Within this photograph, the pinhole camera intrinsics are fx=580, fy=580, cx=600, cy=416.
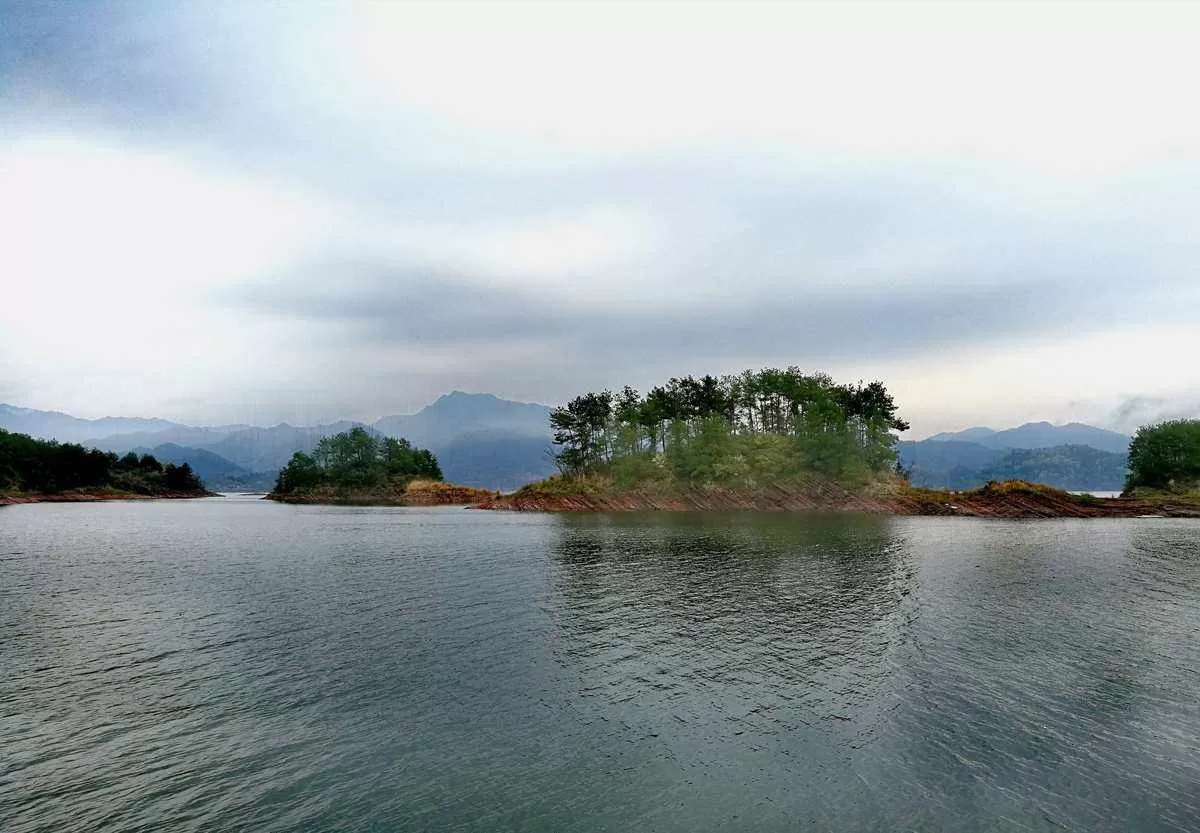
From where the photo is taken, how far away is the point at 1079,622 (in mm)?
39562

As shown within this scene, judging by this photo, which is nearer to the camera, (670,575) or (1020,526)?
(670,575)

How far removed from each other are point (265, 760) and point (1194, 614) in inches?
2313

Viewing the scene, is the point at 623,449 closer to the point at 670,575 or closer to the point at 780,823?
the point at 670,575

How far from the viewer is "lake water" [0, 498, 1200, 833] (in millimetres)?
18109

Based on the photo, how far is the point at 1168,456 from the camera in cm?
15012

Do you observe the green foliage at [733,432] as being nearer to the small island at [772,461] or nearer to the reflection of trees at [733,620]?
the small island at [772,461]

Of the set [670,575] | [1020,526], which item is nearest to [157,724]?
[670,575]

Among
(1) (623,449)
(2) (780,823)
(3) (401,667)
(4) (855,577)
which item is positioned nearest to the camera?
(2) (780,823)

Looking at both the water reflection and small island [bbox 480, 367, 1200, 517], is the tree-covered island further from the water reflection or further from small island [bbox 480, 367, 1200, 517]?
the water reflection

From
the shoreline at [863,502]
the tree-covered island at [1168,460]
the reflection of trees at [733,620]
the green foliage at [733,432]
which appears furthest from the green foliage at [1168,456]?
the reflection of trees at [733,620]

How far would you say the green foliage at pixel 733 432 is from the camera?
161 metres

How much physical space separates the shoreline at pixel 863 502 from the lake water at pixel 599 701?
95.4 meters

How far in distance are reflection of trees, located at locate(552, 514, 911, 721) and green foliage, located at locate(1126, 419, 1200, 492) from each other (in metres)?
126

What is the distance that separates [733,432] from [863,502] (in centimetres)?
4191
